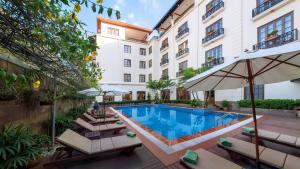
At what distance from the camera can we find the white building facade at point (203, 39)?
36.2ft

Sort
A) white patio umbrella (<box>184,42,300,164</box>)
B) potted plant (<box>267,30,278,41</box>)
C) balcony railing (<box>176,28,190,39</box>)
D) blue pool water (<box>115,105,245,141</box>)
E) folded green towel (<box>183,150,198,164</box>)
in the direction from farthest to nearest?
balcony railing (<box>176,28,190,39</box>), potted plant (<box>267,30,278,41</box>), blue pool water (<box>115,105,245,141</box>), folded green towel (<box>183,150,198,164</box>), white patio umbrella (<box>184,42,300,164</box>)

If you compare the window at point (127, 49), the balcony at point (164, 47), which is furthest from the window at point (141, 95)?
the balcony at point (164, 47)

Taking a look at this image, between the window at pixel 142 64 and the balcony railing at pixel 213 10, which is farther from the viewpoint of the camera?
the window at pixel 142 64

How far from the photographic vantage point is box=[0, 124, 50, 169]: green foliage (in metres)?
2.62

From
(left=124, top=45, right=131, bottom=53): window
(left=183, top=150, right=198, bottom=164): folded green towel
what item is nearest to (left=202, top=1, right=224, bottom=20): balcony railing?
(left=124, top=45, right=131, bottom=53): window

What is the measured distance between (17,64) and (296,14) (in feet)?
49.7

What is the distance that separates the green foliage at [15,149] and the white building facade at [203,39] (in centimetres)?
1376

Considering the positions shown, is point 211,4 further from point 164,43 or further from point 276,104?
point 276,104

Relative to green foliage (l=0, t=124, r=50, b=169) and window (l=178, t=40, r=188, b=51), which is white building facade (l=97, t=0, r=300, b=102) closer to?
window (l=178, t=40, r=188, b=51)

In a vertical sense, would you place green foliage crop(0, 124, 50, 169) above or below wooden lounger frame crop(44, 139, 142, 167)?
above

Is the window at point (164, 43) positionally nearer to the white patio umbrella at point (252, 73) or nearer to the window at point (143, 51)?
the window at point (143, 51)

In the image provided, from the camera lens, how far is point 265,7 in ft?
38.8

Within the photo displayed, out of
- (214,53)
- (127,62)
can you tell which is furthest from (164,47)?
(214,53)

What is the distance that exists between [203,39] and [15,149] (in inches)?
722
